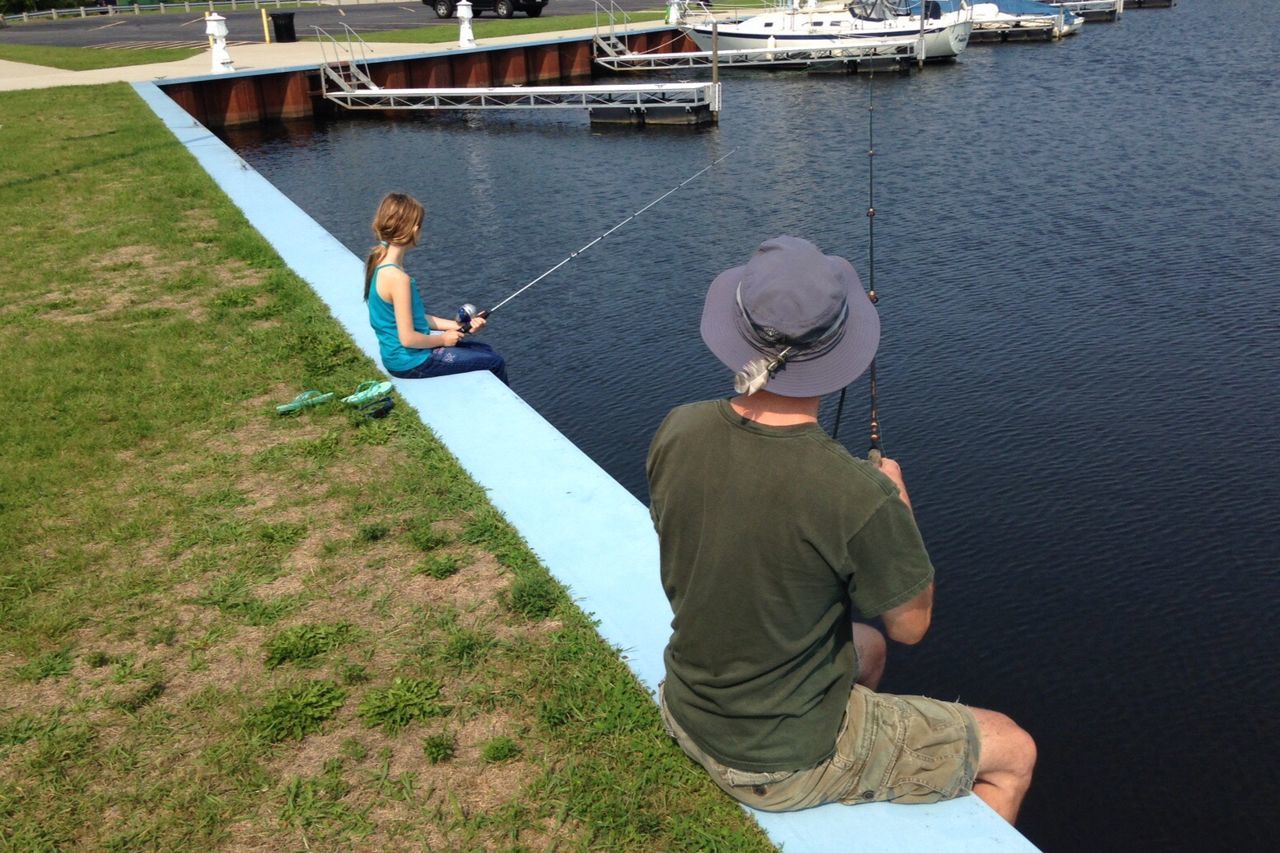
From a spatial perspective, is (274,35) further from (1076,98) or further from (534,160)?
(1076,98)

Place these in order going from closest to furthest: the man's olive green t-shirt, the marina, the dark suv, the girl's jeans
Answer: the man's olive green t-shirt, the marina, the girl's jeans, the dark suv

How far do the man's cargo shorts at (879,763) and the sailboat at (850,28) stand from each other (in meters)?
30.0

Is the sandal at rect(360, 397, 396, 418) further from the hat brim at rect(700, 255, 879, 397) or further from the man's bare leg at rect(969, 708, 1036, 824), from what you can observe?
the man's bare leg at rect(969, 708, 1036, 824)

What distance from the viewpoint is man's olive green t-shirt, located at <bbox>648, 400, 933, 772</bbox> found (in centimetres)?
260

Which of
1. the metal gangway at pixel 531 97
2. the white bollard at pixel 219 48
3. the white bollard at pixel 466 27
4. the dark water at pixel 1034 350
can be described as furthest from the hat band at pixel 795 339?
the white bollard at pixel 466 27

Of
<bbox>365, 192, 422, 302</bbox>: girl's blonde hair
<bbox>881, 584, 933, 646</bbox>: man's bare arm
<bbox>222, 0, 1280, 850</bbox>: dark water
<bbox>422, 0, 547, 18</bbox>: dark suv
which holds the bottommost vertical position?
<bbox>222, 0, 1280, 850</bbox>: dark water

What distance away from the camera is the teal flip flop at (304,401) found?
6480 millimetres

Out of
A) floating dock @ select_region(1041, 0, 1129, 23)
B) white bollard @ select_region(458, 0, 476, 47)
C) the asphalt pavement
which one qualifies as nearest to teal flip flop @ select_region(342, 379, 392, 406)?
white bollard @ select_region(458, 0, 476, 47)

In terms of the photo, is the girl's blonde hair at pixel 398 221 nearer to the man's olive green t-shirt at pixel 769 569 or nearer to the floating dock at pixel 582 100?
the man's olive green t-shirt at pixel 769 569

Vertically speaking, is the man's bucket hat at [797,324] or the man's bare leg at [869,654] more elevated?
the man's bucket hat at [797,324]

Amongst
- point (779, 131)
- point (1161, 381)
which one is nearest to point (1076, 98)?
point (779, 131)

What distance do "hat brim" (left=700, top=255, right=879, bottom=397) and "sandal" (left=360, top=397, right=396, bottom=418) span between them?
386 cm

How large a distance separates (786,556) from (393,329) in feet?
14.1

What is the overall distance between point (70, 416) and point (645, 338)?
471 centimetres
